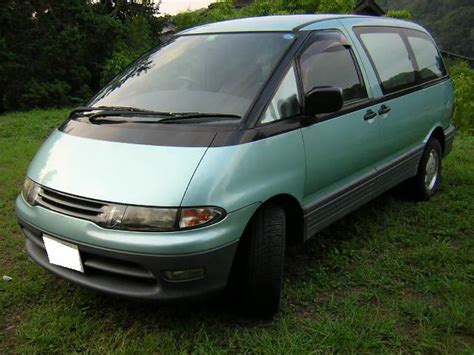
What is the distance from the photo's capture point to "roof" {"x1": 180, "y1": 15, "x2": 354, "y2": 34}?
3207 mm

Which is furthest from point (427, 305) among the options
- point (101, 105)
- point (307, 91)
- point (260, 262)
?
point (101, 105)

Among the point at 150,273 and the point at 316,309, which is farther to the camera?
the point at 316,309

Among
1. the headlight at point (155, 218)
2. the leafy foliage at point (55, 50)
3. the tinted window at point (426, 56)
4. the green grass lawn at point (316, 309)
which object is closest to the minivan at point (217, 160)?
the headlight at point (155, 218)

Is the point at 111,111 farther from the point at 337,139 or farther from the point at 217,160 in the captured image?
the point at 337,139

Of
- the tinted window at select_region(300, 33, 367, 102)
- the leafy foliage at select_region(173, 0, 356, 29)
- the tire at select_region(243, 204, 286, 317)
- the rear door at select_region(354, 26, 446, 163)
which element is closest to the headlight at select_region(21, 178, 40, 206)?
the tire at select_region(243, 204, 286, 317)

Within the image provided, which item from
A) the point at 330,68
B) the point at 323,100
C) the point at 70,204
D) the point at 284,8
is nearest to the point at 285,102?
the point at 323,100

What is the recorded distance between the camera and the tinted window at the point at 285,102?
2698mm

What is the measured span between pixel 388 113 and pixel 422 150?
2.91ft

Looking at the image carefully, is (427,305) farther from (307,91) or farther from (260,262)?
(307,91)

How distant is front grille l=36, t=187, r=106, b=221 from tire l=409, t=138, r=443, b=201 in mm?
3129

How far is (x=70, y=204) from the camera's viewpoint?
2.40 meters

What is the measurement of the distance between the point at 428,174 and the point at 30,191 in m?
3.57

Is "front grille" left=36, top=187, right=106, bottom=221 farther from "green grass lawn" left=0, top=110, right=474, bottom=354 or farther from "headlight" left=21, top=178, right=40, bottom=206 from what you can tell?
"green grass lawn" left=0, top=110, right=474, bottom=354

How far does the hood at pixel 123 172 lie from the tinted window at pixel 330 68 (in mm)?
1029
